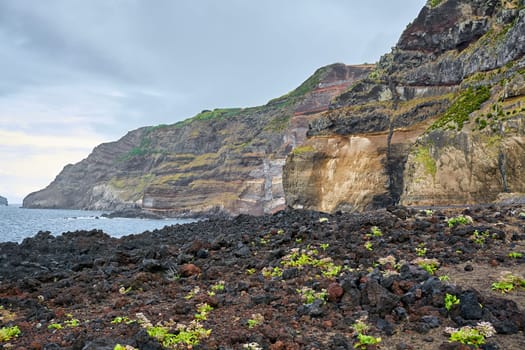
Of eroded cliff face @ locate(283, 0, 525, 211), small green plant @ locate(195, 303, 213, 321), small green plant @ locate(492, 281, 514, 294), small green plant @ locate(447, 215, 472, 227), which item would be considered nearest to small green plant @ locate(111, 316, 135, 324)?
small green plant @ locate(195, 303, 213, 321)

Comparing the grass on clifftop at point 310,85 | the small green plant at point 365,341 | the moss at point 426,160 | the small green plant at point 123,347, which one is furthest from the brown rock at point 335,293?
the grass on clifftop at point 310,85

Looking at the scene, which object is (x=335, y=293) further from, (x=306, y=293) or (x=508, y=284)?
(x=508, y=284)

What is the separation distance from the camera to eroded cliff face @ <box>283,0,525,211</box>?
31.5 metres

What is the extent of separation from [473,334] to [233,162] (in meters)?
121

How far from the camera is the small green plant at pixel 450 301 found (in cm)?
672

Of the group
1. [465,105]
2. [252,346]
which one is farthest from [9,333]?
[465,105]

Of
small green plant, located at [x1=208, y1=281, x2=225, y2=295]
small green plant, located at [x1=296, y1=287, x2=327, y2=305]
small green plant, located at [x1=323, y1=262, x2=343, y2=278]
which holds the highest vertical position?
small green plant, located at [x1=323, y1=262, x2=343, y2=278]

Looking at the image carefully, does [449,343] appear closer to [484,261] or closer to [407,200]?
[484,261]

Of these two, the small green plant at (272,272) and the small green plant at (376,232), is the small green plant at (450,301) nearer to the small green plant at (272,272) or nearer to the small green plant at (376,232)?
the small green plant at (272,272)

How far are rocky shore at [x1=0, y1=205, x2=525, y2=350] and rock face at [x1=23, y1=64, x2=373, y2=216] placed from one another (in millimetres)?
78067

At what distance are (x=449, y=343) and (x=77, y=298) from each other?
9.69 meters

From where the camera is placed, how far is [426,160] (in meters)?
37.2

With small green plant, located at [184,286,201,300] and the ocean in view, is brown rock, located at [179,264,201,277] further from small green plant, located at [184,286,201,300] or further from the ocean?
the ocean

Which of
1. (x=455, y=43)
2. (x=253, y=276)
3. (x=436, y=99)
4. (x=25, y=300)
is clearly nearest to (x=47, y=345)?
(x=25, y=300)
